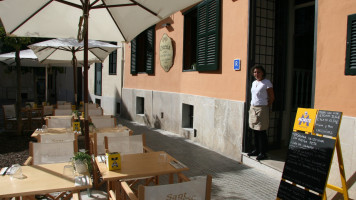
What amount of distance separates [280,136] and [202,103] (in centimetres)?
216

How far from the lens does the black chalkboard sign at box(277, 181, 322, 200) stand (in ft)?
10.9

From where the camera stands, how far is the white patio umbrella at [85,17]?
3863mm

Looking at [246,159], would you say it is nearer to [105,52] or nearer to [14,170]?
[14,170]

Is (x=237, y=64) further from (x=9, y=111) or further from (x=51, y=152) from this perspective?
(x=9, y=111)

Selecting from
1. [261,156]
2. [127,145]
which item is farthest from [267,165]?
[127,145]

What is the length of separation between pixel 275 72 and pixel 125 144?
3.82 metres

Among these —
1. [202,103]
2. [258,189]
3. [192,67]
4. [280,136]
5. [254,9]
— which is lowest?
[258,189]

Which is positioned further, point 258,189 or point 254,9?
point 254,9

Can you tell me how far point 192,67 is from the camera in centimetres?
877

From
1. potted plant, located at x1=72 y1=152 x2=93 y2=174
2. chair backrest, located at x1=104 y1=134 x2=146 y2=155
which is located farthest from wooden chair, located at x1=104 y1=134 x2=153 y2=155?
potted plant, located at x1=72 y1=152 x2=93 y2=174

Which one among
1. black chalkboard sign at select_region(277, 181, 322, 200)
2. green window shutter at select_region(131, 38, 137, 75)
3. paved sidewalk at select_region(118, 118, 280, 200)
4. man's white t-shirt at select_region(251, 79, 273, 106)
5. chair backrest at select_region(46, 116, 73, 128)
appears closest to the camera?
black chalkboard sign at select_region(277, 181, 322, 200)

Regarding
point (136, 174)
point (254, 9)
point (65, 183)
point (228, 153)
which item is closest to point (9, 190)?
point (65, 183)

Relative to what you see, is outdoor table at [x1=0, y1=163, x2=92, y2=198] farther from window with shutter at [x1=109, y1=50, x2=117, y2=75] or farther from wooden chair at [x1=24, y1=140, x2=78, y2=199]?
window with shutter at [x1=109, y1=50, x2=117, y2=75]

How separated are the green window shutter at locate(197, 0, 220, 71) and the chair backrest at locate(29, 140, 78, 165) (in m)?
4.20
